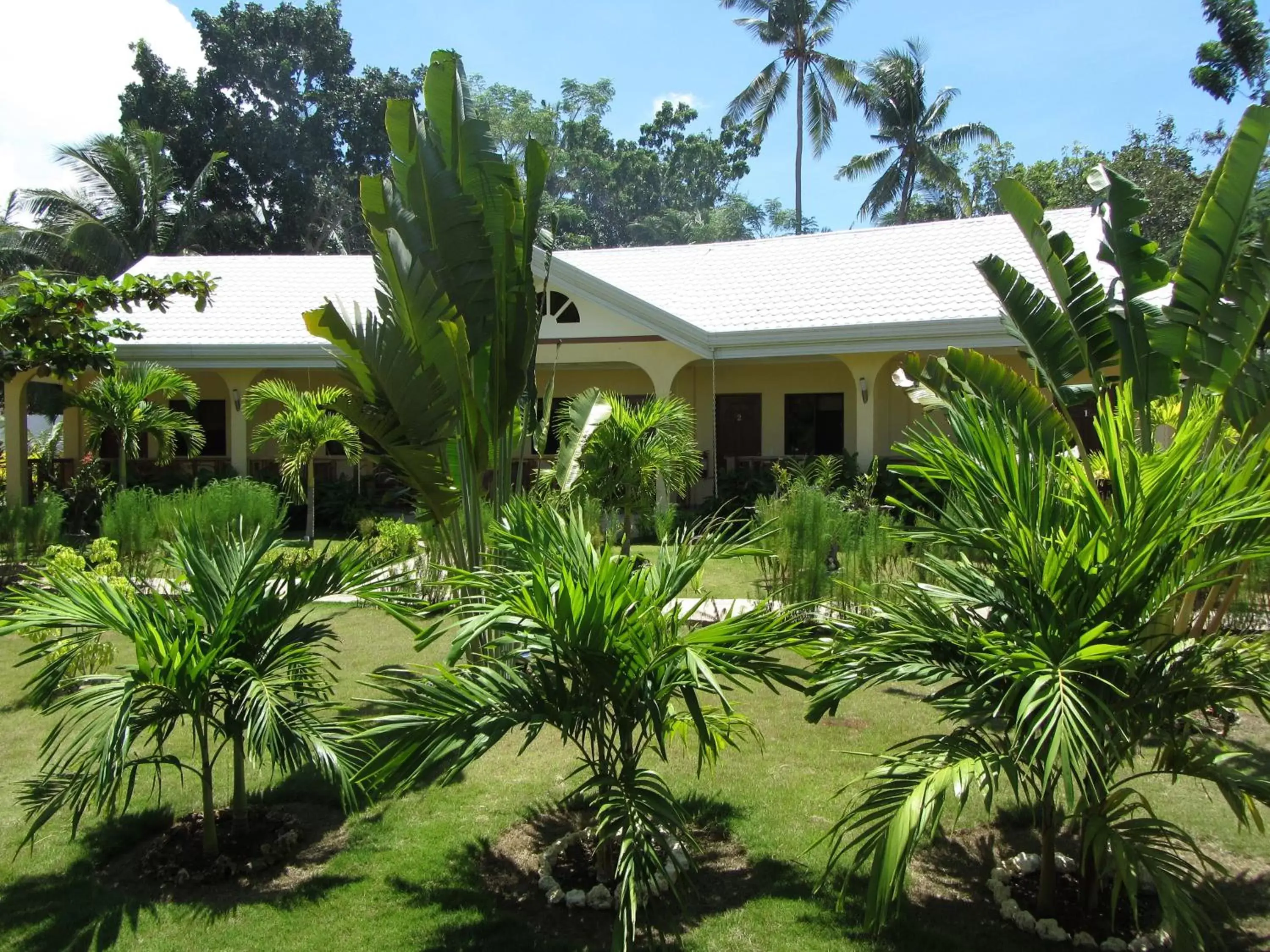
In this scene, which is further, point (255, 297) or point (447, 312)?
point (255, 297)

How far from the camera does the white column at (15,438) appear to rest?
1573cm

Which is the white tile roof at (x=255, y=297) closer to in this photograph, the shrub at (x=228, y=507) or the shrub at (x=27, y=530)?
the shrub at (x=228, y=507)

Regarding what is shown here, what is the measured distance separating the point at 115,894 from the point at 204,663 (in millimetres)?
1227

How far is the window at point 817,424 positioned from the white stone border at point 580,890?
1431 cm

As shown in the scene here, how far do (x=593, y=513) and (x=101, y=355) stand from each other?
3.93 meters

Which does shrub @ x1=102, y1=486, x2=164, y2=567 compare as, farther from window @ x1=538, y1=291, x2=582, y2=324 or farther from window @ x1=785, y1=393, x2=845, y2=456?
window @ x1=785, y1=393, x2=845, y2=456

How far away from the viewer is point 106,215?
29.7 metres

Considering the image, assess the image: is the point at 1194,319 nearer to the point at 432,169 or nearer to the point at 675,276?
the point at 432,169

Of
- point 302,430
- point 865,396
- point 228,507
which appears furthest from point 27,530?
point 865,396

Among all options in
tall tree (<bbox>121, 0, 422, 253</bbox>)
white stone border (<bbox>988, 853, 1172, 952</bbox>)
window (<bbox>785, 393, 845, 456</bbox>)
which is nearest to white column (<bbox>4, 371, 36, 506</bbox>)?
window (<bbox>785, 393, 845, 456</bbox>)

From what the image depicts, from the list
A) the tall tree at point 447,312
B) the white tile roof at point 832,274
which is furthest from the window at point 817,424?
the tall tree at point 447,312

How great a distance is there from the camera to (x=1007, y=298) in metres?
5.68

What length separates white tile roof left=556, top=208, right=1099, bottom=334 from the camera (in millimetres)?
15305

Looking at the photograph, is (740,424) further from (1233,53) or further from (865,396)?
(1233,53)
